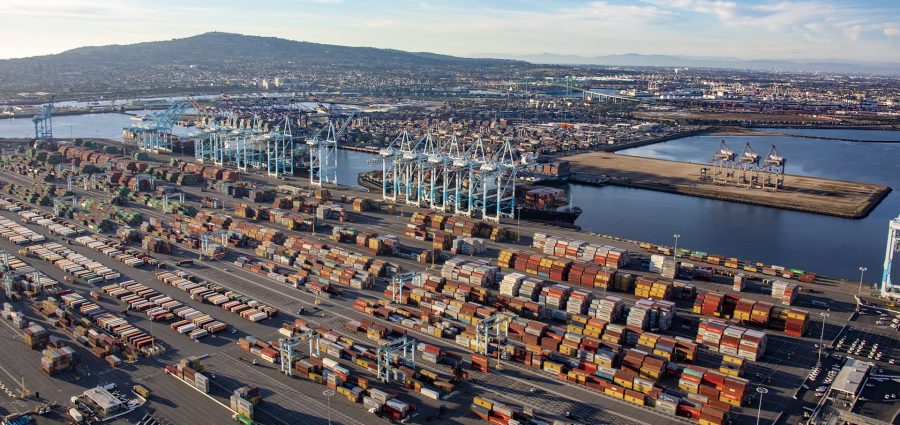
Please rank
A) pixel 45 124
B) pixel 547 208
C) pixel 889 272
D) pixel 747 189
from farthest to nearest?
pixel 45 124 → pixel 747 189 → pixel 547 208 → pixel 889 272

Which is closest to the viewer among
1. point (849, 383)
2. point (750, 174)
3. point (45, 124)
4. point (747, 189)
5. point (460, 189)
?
point (849, 383)

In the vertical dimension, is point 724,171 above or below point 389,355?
above

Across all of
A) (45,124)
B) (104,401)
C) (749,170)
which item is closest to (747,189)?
(749,170)

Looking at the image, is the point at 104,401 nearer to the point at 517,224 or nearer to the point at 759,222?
the point at 517,224

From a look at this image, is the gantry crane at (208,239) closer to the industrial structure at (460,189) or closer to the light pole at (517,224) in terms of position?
the industrial structure at (460,189)

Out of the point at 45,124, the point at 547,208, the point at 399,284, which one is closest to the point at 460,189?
the point at 547,208

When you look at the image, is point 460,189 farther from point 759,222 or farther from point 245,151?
point 245,151

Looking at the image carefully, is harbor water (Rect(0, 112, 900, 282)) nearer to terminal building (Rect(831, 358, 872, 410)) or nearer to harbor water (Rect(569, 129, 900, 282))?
harbor water (Rect(569, 129, 900, 282))

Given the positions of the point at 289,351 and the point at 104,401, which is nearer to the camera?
the point at 104,401

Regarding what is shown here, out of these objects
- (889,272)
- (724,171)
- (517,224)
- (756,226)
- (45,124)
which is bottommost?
(756,226)
